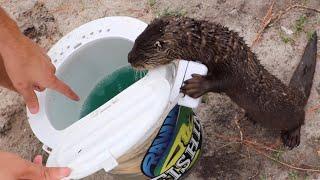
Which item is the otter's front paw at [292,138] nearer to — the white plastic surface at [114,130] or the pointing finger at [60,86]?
the white plastic surface at [114,130]

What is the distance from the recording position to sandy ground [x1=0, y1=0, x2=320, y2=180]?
2.58 metres

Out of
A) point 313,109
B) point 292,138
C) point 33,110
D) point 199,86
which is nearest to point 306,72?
point 313,109

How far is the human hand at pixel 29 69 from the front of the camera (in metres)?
2.15

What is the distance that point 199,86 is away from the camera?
2219mm

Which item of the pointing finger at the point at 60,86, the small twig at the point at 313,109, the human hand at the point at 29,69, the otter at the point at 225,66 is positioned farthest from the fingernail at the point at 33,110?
the small twig at the point at 313,109

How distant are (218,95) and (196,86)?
1.91 ft

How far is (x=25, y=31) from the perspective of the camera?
3.12 m

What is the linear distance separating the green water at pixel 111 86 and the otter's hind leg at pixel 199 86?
334 mm

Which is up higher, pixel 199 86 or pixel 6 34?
pixel 6 34

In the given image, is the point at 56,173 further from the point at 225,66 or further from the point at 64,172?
the point at 225,66

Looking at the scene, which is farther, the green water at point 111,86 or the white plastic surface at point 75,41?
the green water at point 111,86

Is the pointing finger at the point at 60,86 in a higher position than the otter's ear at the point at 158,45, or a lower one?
lower

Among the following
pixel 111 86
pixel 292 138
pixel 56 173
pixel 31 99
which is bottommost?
pixel 292 138

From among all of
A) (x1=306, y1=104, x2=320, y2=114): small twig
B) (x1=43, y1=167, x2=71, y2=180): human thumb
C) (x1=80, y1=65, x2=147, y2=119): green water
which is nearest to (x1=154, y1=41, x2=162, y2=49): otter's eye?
(x1=80, y1=65, x2=147, y2=119): green water
